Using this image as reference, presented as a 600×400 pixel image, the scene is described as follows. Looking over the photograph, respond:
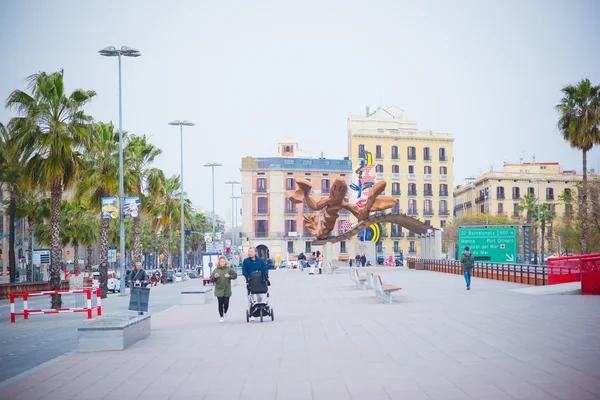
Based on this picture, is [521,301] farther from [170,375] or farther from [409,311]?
[170,375]

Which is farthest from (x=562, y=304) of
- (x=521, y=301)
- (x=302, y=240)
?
(x=302, y=240)

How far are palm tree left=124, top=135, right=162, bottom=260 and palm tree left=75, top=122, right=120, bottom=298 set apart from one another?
2359 mm

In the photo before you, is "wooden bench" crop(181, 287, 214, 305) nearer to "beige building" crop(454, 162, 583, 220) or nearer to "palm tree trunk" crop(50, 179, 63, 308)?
"palm tree trunk" crop(50, 179, 63, 308)

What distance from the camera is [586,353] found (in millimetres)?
10000

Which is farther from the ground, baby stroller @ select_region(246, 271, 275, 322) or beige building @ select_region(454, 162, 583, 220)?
beige building @ select_region(454, 162, 583, 220)

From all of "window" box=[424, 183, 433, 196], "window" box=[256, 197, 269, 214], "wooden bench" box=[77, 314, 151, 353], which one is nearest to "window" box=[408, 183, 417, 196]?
"window" box=[424, 183, 433, 196]

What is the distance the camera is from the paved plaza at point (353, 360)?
803 cm

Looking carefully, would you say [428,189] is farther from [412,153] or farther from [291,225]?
[291,225]

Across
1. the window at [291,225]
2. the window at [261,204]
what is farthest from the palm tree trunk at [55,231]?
the window at [291,225]

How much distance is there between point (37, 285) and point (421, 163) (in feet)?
218

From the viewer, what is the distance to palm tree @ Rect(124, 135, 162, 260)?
37188 mm

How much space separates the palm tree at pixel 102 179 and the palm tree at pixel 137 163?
2.36m

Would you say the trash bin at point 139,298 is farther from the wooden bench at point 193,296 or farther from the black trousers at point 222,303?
the wooden bench at point 193,296

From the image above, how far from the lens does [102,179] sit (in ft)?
107
